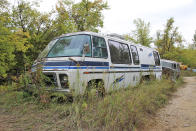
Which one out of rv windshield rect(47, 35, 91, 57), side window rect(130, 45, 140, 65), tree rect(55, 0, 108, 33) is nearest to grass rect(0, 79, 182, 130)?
rv windshield rect(47, 35, 91, 57)

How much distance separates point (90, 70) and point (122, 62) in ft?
6.93

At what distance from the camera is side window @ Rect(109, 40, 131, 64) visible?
5655 mm

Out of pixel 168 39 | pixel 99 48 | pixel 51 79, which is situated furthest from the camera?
pixel 168 39

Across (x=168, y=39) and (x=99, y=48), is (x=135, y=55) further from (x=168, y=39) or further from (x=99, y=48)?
(x=168, y=39)

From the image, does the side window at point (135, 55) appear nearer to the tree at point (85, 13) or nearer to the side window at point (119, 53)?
the side window at point (119, 53)

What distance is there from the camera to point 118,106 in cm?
296

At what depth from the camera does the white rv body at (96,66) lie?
383 centimetres

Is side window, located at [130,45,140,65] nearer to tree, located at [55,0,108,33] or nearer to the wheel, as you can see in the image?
the wheel

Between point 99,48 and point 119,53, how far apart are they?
137cm

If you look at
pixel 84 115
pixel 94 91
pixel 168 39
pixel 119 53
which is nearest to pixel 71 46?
pixel 94 91

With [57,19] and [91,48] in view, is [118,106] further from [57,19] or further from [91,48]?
[57,19]

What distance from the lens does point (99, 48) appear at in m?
4.98

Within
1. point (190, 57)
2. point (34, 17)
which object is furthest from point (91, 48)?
point (190, 57)

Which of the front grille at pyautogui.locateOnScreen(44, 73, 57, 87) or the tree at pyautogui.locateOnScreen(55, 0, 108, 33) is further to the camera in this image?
the tree at pyautogui.locateOnScreen(55, 0, 108, 33)
